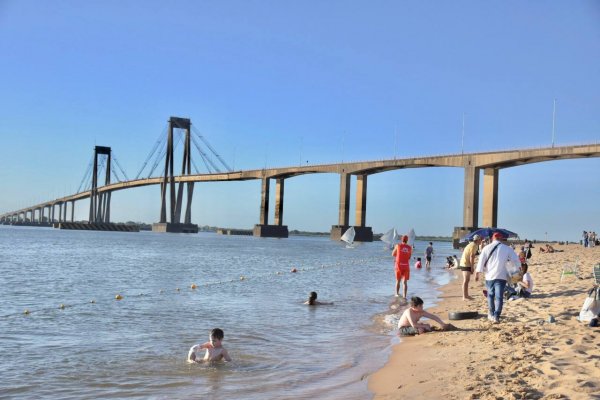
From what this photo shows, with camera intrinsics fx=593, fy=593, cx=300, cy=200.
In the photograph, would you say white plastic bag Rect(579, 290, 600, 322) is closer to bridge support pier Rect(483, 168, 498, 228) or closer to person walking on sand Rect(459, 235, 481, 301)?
person walking on sand Rect(459, 235, 481, 301)

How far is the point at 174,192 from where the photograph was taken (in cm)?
10788

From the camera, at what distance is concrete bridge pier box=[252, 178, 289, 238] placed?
102062mm

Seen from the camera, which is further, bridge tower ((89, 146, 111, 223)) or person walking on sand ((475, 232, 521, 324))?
bridge tower ((89, 146, 111, 223))

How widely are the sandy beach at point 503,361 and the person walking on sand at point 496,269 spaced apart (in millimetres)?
260

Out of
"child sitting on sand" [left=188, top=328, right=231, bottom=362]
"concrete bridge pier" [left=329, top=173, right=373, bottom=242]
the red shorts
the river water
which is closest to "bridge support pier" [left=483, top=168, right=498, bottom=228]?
"concrete bridge pier" [left=329, top=173, right=373, bottom=242]

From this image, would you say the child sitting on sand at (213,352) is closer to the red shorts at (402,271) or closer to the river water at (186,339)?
the river water at (186,339)

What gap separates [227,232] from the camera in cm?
16825

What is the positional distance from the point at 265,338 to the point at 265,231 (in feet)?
321

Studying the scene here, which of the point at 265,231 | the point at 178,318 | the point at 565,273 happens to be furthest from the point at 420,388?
the point at 265,231

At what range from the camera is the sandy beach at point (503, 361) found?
5.47 metres

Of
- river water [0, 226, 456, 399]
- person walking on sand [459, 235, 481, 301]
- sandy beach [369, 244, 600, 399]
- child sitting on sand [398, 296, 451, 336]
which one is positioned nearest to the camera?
sandy beach [369, 244, 600, 399]

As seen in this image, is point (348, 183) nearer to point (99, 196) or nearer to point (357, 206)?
point (357, 206)

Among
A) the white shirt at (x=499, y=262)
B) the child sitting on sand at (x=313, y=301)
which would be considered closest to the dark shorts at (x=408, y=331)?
the white shirt at (x=499, y=262)

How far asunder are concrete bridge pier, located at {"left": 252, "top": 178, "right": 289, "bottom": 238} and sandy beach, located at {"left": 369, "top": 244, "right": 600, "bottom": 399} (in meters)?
91.7
